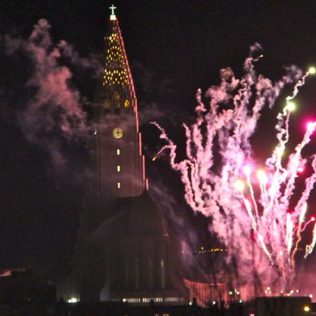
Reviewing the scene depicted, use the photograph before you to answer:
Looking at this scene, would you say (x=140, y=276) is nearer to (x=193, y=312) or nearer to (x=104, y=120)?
(x=104, y=120)

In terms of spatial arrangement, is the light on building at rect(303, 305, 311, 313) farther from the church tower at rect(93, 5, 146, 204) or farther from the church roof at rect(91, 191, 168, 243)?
the church tower at rect(93, 5, 146, 204)

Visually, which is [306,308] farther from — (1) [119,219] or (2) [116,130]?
(2) [116,130]

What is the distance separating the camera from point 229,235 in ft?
310

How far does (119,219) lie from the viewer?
142m

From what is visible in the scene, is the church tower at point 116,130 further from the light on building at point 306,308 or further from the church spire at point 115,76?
the light on building at point 306,308

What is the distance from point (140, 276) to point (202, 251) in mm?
10589

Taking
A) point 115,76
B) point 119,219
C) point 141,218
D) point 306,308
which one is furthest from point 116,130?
point 306,308

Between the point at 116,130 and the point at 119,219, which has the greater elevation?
the point at 116,130

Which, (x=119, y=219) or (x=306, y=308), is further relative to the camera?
(x=119, y=219)

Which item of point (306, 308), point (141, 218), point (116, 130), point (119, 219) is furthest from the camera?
point (116, 130)

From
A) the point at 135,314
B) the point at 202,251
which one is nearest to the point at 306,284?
the point at 202,251

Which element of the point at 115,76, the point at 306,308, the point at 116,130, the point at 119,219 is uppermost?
the point at 115,76

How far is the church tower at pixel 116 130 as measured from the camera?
14038 cm

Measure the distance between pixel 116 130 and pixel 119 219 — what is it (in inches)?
522
